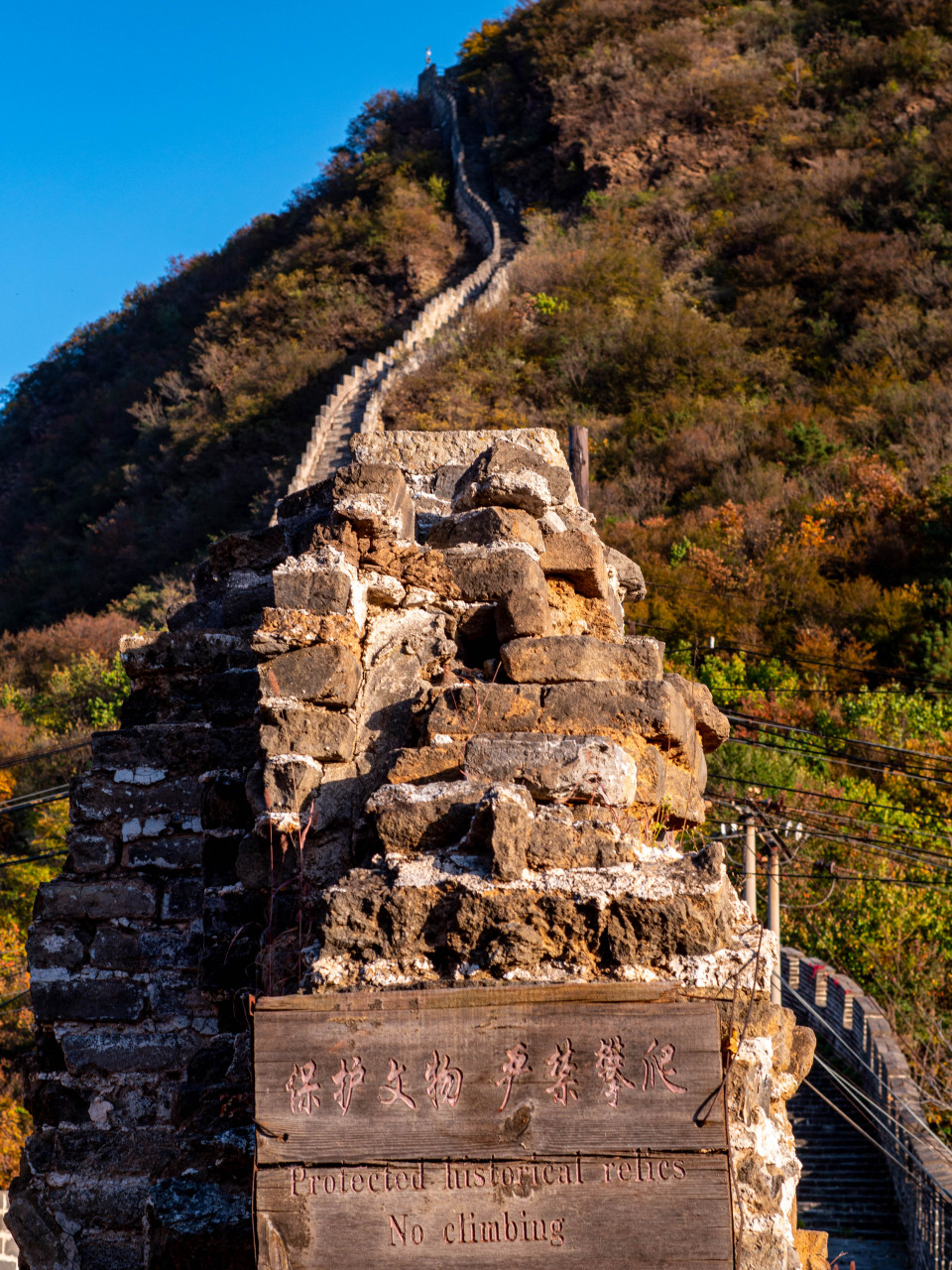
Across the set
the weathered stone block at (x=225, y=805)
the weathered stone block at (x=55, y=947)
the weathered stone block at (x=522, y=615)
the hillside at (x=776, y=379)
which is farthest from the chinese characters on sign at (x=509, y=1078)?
the hillside at (x=776, y=379)

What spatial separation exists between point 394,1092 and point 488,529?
198 cm

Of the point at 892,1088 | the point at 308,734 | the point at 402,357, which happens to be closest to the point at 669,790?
the point at 308,734

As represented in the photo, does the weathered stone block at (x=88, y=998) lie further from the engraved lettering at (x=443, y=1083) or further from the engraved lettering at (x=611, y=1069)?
the engraved lettering at (x=611, y=1069)

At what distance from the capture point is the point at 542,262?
33094mm

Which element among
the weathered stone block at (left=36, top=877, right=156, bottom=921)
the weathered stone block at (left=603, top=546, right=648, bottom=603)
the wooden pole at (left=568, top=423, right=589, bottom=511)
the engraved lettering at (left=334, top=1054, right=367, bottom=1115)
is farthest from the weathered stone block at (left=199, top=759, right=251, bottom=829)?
the wooden pole at (left=568, top=423, right=589, bottom=511)

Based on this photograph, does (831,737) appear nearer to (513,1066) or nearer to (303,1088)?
(513,1066)

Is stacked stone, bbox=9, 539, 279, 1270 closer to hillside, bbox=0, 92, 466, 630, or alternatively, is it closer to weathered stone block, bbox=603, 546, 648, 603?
weathered stone block, bbox=603, 546, 648, 603

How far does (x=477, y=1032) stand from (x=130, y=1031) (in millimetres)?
2030

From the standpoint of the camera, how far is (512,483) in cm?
411

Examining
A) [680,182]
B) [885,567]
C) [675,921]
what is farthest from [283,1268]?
[680,182]

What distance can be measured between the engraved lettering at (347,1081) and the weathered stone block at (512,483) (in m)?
2.21

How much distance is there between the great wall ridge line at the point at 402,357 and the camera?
2747cm

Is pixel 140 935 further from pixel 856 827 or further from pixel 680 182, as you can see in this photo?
pixel 680 182

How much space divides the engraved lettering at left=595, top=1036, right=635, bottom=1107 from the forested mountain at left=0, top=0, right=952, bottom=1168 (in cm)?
980
